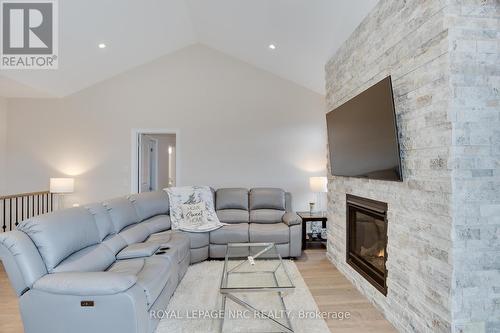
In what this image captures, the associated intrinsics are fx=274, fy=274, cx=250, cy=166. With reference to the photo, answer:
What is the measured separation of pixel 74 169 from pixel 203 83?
284 centimetres

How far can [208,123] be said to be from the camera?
5105mm

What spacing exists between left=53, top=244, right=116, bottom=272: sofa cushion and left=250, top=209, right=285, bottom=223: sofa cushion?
2253 mm

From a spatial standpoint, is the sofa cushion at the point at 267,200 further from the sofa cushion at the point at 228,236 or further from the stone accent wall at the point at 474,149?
the stone accent wall at the point at 474,149

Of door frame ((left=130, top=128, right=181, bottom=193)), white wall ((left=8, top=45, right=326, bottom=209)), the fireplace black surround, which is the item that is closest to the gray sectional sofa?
Answer: door frame ((left=130, top=128, right=181, bottom=193))

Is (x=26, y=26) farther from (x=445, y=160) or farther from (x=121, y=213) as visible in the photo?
(x=445, y=160)

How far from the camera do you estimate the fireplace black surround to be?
2564 millimetres

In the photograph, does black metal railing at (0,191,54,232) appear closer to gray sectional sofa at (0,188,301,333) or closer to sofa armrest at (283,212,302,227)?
gray sectional sofa at (0,188,301,333)

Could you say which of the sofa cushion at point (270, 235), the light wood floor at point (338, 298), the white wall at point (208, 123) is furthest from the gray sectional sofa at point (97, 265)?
the white wall at point (208, 123)

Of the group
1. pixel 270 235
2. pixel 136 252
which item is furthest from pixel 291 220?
pixel 136 252

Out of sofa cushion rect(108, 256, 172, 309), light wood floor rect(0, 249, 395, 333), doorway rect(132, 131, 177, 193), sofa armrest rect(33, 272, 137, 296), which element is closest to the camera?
sofa armrest rect(33, 272, 137, 296)

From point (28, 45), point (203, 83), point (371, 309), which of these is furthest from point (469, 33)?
point (28, 45)

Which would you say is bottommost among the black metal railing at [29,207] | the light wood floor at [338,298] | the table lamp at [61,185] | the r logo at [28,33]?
the light wood floor at [338,298]

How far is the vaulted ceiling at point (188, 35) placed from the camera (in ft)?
10.3

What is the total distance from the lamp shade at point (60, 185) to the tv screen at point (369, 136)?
433cm
